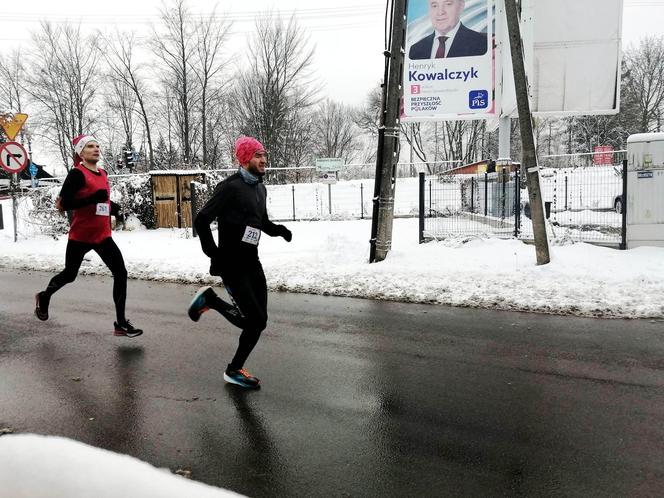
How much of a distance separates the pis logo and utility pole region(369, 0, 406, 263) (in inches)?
211

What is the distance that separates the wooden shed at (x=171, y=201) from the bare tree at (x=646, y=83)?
5414cm

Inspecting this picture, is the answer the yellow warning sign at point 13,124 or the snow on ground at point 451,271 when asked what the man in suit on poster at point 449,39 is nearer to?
the snow on ground at point 451,271

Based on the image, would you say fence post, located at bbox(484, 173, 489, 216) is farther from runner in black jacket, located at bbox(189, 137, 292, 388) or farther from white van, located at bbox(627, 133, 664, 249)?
runner in black jacket, located at bbox(189, 137, 292, 388)

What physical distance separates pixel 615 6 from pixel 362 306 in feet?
39.0

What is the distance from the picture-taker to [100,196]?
18.8 ft

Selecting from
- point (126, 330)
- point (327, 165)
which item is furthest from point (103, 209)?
point (327, 165)

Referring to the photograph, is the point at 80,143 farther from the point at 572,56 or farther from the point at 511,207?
the point at 572,56

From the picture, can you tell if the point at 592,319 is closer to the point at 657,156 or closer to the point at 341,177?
the point at 657,156

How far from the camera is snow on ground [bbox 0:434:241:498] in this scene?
8.63 feet

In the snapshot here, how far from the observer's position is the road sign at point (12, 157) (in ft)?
45.6

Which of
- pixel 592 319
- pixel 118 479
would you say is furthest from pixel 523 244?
pixel 118 479

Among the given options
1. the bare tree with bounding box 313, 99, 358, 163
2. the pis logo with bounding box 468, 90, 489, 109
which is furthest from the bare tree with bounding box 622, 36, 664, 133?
the pis logo with bounding box 468, 90, 489, 109

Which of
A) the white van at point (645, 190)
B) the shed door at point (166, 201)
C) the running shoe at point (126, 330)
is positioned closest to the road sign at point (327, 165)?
the shed door at point (166, 201)

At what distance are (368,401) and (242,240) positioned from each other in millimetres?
1536
